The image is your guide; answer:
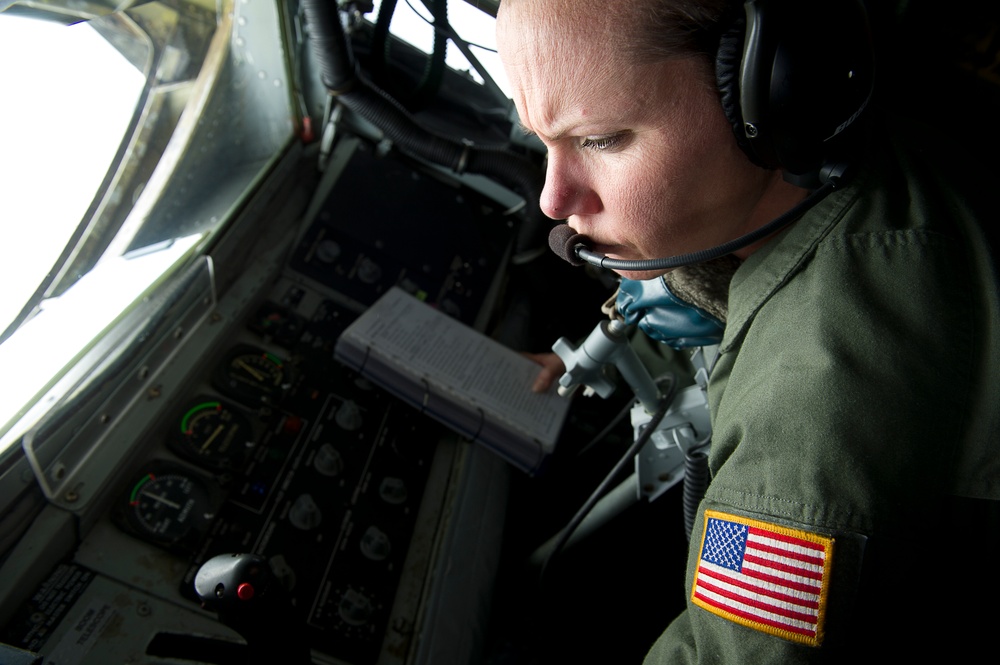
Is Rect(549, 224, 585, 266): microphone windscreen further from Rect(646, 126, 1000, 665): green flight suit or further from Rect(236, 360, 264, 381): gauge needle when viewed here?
Rect(236, 360, 264, 381): gauge needle

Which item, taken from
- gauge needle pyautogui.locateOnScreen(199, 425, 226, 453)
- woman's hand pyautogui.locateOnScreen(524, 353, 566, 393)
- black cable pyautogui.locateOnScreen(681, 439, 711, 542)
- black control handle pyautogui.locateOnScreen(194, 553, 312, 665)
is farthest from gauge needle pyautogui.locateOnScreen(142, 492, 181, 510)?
black cable pyautogui.locateOnScreen(681, 439, 711, 542)

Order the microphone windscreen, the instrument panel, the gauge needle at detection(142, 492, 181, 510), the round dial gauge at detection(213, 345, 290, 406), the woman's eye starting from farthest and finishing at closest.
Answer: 1. the round dial gauge at detection(213, 345, 290, 406)
2. the gauge needle at detection(142, 492, 181, 510)
3. the instrument panel
4. the microphone windscreen
5. the woman's eye

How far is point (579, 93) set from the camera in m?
0.63

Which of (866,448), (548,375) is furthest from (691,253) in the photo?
(548,375)

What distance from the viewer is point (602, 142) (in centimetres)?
67

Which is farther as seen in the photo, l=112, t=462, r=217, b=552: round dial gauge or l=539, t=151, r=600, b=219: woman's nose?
l=112, t=462, r=217, b=552: round dial gauge

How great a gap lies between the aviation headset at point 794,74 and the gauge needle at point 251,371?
3.50 ft

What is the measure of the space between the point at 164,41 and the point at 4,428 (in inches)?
34.0

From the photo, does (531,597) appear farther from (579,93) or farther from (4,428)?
(579,93)

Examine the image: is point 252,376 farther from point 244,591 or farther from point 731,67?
point 731,67

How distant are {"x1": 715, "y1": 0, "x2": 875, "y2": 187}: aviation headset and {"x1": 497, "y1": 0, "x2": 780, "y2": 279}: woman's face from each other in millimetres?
37

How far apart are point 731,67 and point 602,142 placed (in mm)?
147

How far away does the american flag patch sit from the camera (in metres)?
0.58

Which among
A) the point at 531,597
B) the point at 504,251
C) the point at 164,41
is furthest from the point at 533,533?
the point at 164,41
